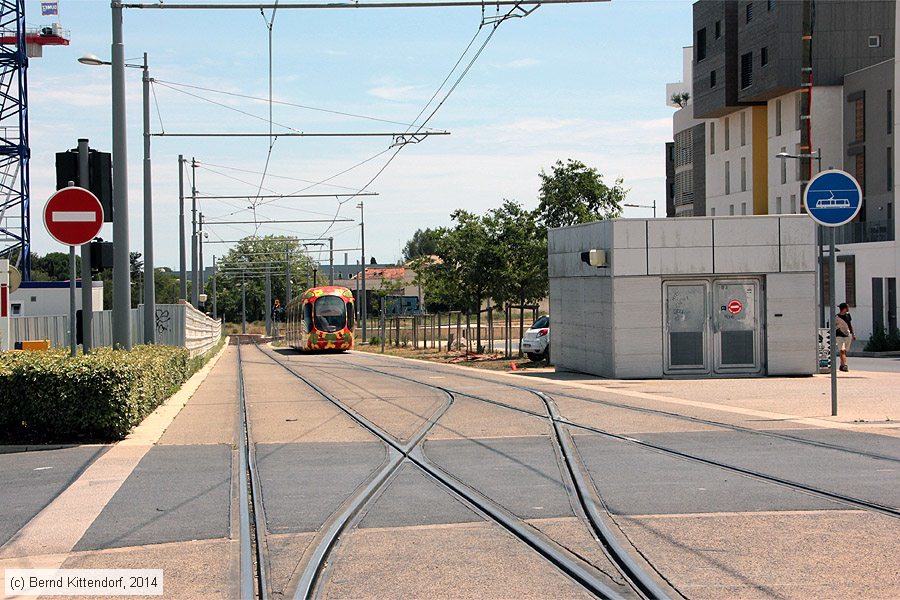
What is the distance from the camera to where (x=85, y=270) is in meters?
14.8

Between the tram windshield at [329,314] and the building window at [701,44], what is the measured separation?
29143 mm

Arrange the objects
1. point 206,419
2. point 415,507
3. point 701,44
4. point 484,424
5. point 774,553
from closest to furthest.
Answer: point 774,553 < point 415,507 < point 484,424 < point 206,419 < point 701,44

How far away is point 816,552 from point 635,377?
54.2 feet

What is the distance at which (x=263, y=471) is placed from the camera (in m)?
10.9

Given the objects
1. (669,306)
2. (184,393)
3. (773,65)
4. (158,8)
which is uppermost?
(773,65)

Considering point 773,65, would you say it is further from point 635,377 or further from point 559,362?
point 635,377

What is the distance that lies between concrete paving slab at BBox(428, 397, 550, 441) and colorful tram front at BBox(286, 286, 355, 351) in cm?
3672

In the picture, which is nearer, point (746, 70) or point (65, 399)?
point (65, 399)

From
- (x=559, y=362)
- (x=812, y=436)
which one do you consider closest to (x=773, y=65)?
(x=559, y=362)

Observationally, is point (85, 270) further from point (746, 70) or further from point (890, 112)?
point (746, 70)

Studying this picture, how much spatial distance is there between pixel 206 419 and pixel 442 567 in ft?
34.4

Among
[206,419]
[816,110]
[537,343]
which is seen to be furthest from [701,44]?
[206,419]

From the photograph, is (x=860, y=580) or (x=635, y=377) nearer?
(x=860, y=580)

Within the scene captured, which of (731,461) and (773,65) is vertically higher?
(773,65)
